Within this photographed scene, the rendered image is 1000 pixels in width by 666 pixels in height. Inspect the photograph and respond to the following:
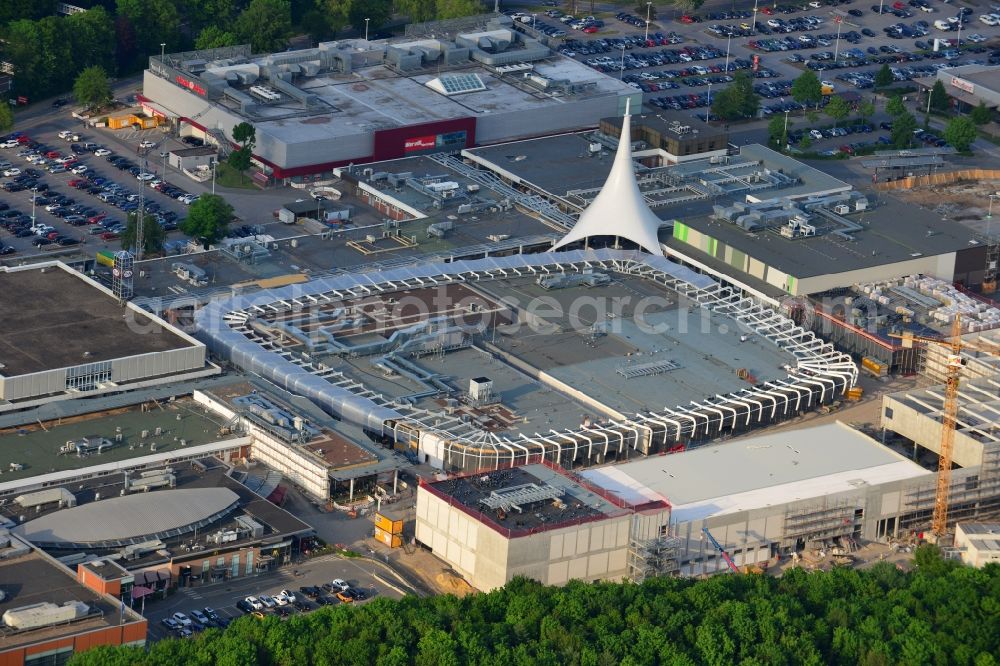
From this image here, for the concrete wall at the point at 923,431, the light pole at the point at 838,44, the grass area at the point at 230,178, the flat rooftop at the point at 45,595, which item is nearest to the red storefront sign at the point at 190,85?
the grass area at the point at 230,178

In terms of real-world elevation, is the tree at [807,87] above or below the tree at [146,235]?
above

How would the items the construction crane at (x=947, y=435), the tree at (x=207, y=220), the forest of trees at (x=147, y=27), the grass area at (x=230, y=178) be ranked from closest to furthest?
the construction crane at (x=947, y=435) → the tree at (x=207, y=220) → the grass area at (x=230, y=178) → the forest of trees at (x=147, y=27)

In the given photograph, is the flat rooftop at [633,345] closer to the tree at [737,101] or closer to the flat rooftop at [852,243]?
the flat rooftop at [852,243]

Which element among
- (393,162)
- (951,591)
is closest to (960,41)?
(393,162)

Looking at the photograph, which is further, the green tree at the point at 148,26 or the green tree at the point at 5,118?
the green tree at the point at 148,26

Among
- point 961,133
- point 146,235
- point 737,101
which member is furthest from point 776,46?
point 146,235

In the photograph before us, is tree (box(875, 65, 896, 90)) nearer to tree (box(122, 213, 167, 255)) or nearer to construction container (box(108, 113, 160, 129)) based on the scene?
construction container (box(108, 113, 160, 129))

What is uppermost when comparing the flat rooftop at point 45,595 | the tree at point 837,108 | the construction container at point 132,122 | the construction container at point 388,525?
the tree at point 837,108
